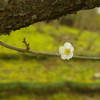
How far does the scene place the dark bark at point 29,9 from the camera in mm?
1035

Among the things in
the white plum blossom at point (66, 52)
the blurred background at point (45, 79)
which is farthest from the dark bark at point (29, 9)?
the blurred background at point (45, 79)

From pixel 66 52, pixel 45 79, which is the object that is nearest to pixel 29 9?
pixel 66 52

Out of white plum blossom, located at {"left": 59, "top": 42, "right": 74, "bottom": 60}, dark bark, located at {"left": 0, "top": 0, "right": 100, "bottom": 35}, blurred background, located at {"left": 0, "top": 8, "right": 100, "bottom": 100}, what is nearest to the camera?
dark bark, located at {"left": 0, "top": 0, "right": 100, "bottom": 35}

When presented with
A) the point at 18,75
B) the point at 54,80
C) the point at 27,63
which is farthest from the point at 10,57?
the point at 54,80

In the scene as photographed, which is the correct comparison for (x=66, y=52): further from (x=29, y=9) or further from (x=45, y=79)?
(x=45, y=79)

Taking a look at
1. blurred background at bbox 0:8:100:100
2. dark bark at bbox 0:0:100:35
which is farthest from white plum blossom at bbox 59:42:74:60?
blurred background at bbox 0:8:100:100

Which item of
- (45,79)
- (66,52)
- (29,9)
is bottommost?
(66,52)

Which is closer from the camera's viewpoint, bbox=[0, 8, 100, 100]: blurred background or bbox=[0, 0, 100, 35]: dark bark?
bbox=[0, 0, 100, 35]: dark bark

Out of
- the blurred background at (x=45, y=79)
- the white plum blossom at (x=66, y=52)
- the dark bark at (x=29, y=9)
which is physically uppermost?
the blurred background at (x=45, y=79)

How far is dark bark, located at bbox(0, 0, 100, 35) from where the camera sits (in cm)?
104

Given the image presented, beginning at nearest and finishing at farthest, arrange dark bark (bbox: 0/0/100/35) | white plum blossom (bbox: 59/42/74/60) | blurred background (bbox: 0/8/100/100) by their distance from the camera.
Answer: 1. dark bark (bbox: 0/0/100/35)
2. white plum blossom (bbox: 59/42/74/60)
3. blurred background (bbox: 0/8/100/100)

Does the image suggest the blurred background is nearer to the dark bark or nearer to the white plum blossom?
the white plum blossom

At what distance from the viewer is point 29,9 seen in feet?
3.43

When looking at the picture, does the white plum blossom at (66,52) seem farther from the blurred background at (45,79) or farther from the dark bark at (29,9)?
the blurred background at (45,79)
